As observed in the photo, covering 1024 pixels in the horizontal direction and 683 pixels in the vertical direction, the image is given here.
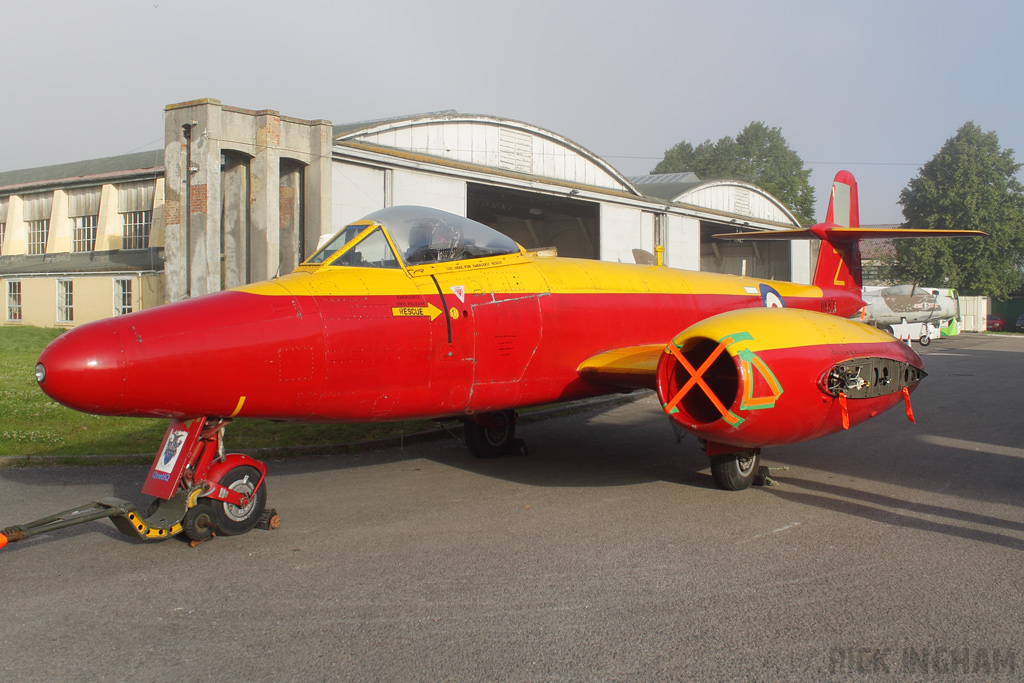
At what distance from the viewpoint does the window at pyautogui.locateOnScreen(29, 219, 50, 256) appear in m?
29.5

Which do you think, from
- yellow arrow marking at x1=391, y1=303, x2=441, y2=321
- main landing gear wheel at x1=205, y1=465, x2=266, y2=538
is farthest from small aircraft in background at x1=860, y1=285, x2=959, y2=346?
main landing gear wheel at x1=205, y1=465, x2=266, y2=538

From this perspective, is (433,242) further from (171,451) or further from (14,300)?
(14,300)

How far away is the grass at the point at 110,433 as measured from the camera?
29.7ft

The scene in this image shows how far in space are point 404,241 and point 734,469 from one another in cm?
372

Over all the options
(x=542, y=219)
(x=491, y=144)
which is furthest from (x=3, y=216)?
(x=491, y=144)

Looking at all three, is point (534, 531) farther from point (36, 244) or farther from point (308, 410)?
point (36, 244)

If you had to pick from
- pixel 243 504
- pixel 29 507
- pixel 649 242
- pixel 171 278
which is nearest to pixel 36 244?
pixel 171 278

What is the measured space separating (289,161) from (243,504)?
1135 centimetres

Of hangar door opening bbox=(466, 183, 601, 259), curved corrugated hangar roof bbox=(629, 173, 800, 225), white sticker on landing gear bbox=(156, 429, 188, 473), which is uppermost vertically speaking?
curved corrugated hangar roof bbox=(629, 173, 800, 225)

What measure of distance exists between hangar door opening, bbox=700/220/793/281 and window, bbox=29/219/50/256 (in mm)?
26068

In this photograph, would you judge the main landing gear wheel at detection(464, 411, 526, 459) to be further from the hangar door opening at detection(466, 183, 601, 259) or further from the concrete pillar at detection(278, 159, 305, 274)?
the hangar door opening at detection(466, 183, 601, 259)

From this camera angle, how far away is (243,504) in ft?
18.9

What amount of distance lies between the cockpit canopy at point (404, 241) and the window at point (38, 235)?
92.4 ft

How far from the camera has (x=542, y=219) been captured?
30.8 metres
